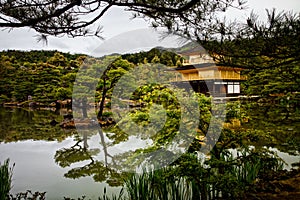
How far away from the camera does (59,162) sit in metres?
4.67

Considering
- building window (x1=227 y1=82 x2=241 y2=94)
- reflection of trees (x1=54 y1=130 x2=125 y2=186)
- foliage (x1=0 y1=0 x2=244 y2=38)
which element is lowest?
reflection of trees (x1=54 y1=130 x2=125 y2=186)

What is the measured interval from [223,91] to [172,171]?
12.6 m

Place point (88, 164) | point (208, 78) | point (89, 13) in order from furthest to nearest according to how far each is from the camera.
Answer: point (208, 78) < point (88, 164) < point (89, 13)

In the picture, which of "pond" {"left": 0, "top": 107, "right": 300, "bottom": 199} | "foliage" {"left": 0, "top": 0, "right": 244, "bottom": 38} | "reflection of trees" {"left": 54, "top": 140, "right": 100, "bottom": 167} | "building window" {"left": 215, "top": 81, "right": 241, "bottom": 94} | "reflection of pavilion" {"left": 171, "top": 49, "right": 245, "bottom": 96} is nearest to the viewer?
"foliage" {"left": 0, "top": 0, "right": 244, "bottom": 38}

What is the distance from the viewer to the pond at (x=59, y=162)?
3355mm

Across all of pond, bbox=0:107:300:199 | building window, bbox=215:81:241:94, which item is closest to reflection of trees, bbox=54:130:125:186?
pond, bbox=0:107:300:199

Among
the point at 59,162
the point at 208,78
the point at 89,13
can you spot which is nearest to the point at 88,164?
the point at 59,162

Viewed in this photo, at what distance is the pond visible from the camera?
3355 mm

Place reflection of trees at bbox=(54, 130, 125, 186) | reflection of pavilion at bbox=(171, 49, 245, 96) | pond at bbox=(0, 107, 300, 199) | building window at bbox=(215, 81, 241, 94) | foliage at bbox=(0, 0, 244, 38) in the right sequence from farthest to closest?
1. building window at bbox=(215, 81, 241, 94)
2. reflection of pavilion at bbox=(171, 49, 245, 96)
3. reflection of trees at bbox=(54, 130, 125, 186)
4. pond at bbox=(0, 107, 300, 199)
5. foliage at bbox=(0, 0, 244, 38)

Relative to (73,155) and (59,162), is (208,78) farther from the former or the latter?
(59,162)

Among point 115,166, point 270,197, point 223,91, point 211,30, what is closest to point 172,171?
point 270,197

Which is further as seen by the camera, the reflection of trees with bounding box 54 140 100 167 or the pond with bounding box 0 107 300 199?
the reflection of trees with bounding box 54 140 100 167

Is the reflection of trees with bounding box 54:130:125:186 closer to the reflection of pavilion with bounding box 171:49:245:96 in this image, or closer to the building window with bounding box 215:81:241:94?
the reflection of pavilion with bounding box 171:49:245:96

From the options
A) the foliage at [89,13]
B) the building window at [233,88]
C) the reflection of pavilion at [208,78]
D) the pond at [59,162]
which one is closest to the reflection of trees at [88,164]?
the pond at [59,162]
